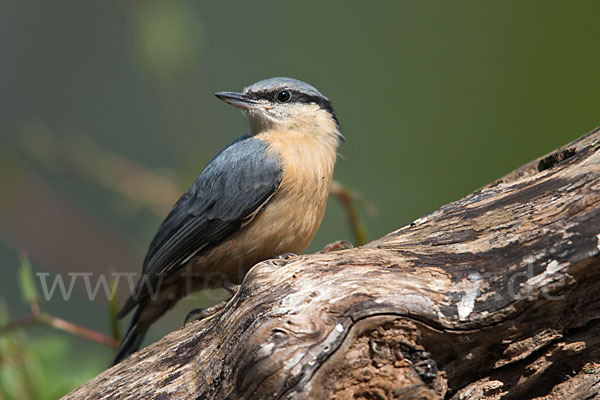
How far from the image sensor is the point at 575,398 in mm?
2006

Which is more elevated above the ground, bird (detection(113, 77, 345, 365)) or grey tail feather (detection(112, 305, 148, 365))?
bird (detection(113, 77, 345, 365))

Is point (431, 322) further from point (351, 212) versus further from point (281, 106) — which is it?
point (281, 106)

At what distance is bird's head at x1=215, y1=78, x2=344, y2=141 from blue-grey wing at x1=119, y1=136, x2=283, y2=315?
158 mm

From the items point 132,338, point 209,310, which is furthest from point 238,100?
point 132,338

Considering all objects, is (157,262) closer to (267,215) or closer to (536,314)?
(267,215)

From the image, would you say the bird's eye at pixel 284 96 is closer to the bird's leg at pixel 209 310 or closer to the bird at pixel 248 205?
the bird at pixel 248 205

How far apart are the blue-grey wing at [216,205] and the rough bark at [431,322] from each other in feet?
2.96

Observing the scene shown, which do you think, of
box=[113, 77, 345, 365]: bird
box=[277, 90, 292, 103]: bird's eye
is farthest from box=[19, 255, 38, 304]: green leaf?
box=[277, 90, 292, 103]: bird's eye

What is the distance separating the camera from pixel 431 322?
6.35ft

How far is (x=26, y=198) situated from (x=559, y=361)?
9.09 feet

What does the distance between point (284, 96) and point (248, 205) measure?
717mm

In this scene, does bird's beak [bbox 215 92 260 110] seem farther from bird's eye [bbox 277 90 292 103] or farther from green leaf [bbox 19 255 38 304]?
green leaf [bbox 19 255 38 304]

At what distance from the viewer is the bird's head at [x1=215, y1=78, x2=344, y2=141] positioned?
3.41m

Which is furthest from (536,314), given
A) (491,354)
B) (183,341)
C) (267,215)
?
(267,215)
